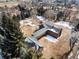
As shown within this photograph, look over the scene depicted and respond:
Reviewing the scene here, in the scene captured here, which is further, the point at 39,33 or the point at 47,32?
the point at 47,32

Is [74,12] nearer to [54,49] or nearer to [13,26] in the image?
[54,49]

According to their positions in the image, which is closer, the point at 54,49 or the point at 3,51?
the point at 3,51

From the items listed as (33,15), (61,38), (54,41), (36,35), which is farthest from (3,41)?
(33,15)

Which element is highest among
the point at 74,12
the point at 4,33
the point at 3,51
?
the point at 4,33

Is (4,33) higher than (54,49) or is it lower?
higher

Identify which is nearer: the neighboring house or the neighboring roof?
the neighboring roof

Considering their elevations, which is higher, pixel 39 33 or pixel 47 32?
pixel 39 33

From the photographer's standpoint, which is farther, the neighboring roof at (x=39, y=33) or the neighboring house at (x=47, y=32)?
the neighboring house at (x=47, y=32)

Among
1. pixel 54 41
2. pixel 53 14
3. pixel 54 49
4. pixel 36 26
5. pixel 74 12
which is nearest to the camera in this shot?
pixel 54 49

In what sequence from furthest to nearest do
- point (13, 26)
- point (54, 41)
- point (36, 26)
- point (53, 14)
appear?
point (53, 14) → point (36, 26) → point (54, 41) → point (13, 26)
